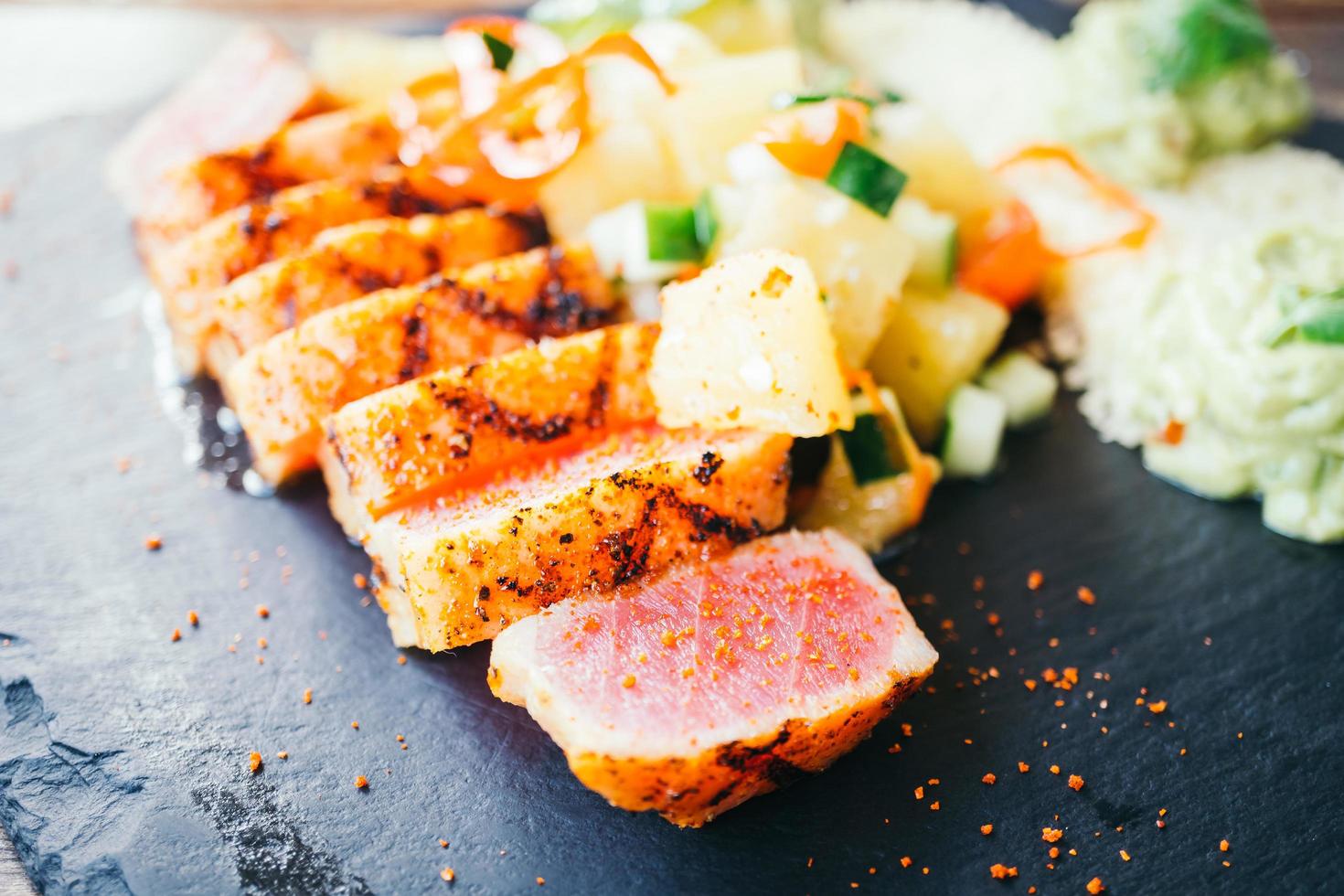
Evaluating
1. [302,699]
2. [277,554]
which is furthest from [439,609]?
[277,554]

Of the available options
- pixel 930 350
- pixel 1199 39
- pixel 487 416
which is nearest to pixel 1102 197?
pixel 1199 39

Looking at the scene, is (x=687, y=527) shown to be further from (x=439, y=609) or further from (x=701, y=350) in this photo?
(x=439, y=609)

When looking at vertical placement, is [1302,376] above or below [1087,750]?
above

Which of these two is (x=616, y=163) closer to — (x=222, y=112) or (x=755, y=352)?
(x=755, y=352)

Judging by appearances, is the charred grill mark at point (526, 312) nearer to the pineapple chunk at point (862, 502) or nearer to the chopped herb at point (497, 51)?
the pineapple chunk at point (862, 502)

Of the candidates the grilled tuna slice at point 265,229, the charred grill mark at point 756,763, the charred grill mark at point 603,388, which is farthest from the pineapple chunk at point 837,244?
the charred grill mark at point 756,763
